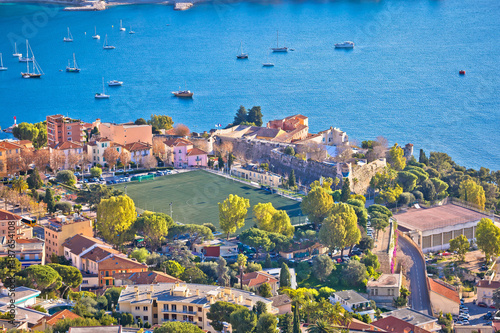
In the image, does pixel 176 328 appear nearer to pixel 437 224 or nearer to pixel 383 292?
pixel 383 292

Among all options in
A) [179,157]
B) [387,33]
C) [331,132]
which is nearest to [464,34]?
[387,33]

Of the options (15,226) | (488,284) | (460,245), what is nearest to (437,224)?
(460,245)

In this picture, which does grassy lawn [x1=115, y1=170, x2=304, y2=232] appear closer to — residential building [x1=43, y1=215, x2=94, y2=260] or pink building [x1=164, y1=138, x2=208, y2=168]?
→ pink building [x1=164, y1=138, x2=208, y2=168]

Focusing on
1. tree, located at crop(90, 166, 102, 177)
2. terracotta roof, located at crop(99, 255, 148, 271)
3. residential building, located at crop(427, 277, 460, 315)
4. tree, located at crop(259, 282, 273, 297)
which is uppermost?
terracotta roof, located at crop(99, 255, 148, 271)

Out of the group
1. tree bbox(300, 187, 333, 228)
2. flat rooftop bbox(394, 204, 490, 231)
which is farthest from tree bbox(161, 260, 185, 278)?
flat rooftop bbox(394, 204, 490, 231)

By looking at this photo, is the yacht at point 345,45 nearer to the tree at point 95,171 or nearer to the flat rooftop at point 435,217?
the flat rooftop at point 435,217

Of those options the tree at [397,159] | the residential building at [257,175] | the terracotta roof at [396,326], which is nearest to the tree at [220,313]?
the terracotta roof at [396,326]
